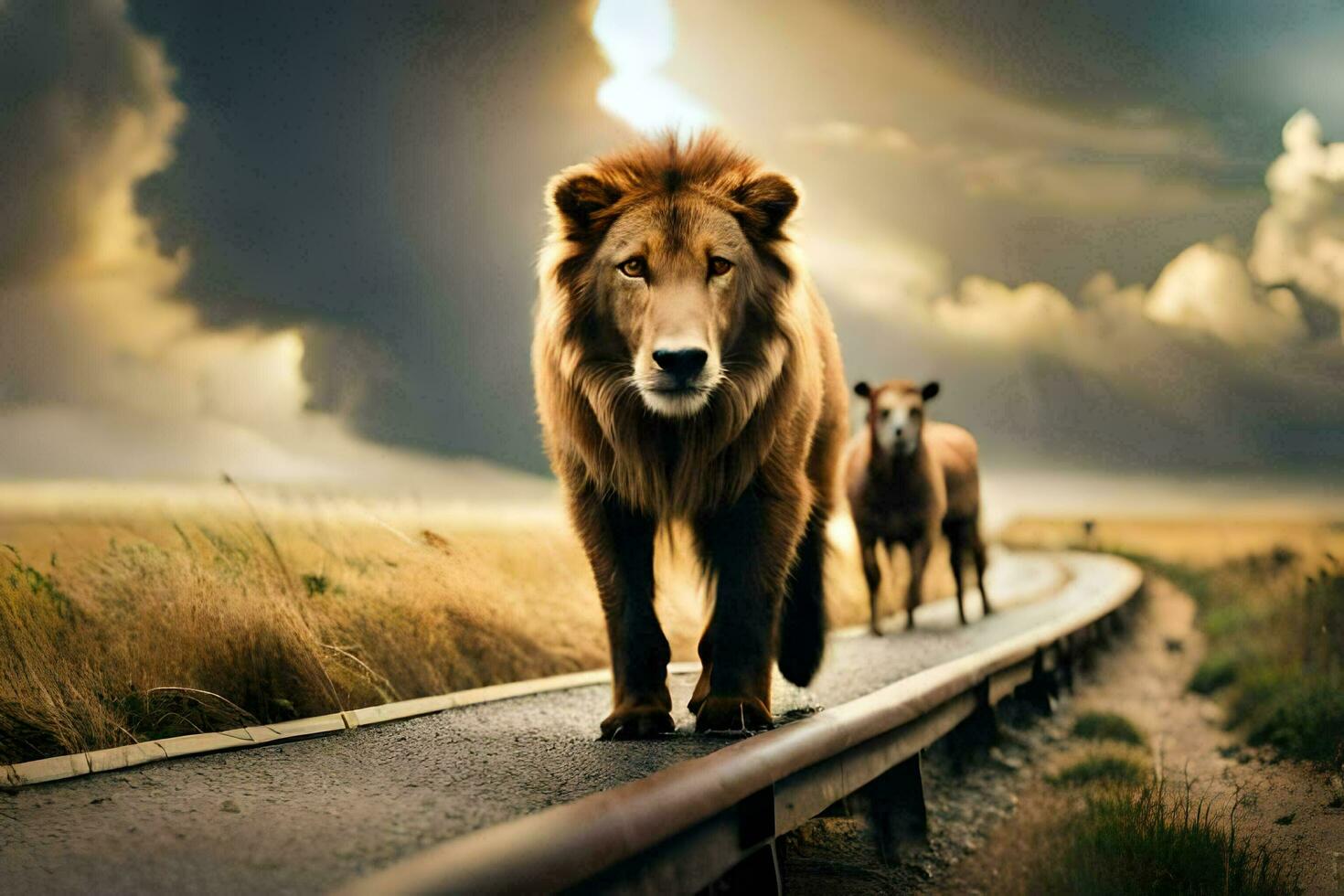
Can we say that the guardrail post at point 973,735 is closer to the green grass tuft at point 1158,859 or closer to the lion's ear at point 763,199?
the green grass tuft at point 1158,859

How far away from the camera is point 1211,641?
10266 mm

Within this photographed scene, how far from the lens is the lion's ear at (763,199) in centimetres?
360

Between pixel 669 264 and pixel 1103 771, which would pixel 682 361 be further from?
pixel 1103 771

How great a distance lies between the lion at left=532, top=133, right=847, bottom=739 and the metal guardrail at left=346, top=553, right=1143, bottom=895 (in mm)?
370

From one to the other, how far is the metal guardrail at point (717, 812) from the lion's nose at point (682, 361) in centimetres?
102

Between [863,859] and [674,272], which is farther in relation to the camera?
[863,859]

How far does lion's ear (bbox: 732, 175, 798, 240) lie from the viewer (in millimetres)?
3596

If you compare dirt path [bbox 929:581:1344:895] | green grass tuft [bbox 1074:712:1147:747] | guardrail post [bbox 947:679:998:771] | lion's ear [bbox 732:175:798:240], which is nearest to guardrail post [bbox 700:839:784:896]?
dirt path [bbox 929:581:1344:895]

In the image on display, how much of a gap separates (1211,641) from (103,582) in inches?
373

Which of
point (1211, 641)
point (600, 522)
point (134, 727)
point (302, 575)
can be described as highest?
point (600, 522)

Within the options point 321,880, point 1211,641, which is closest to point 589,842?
point 321,880

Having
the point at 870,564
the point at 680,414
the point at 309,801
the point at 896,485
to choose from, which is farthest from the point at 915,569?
the point at 309,801

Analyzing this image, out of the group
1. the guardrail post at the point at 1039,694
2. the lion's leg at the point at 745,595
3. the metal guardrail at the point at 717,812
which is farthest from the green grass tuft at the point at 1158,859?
the guardrail post at the point at 1039,694

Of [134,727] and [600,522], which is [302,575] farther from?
[600,522]
